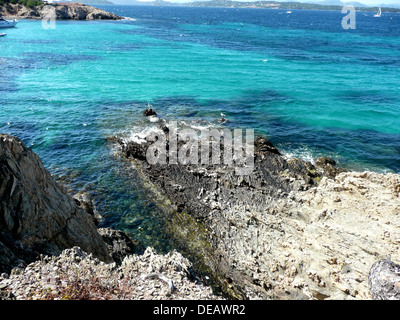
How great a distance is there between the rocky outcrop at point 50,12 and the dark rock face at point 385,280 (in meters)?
194

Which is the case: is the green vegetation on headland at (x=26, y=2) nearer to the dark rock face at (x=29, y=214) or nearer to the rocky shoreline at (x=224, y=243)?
the rocky shoreline at (x=224, y=243)

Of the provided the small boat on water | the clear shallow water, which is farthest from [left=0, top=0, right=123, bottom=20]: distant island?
the clear shallow water

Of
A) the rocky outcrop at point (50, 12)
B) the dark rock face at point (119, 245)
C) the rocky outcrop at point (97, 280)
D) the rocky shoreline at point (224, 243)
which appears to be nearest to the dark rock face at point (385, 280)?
the rocky shoreline at point (224, 243)

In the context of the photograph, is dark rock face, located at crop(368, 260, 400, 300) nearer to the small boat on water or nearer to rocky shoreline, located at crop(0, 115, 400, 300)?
rocky shoreline, located at crop(0, 115, 400, 300)

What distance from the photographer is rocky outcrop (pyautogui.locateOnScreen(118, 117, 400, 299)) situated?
1321 cm

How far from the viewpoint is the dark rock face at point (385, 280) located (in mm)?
10613

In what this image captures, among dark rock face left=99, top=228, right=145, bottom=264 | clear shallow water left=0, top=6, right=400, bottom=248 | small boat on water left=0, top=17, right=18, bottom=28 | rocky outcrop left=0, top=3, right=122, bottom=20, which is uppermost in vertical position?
rocky outcrop left=0, top=3, right=122, bottom=20

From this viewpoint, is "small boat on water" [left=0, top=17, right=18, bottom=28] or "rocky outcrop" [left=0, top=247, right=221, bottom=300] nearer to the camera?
"rocky outcrop" [left=0, top=247, right=221, bottom=300]

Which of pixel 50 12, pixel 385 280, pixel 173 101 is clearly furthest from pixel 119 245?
pixel 50 12

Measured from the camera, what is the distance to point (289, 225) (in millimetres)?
17234

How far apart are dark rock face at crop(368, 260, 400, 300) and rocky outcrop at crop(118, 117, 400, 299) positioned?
52cm

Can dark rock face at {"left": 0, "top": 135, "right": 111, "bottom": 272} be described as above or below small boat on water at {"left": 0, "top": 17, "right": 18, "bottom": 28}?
below
